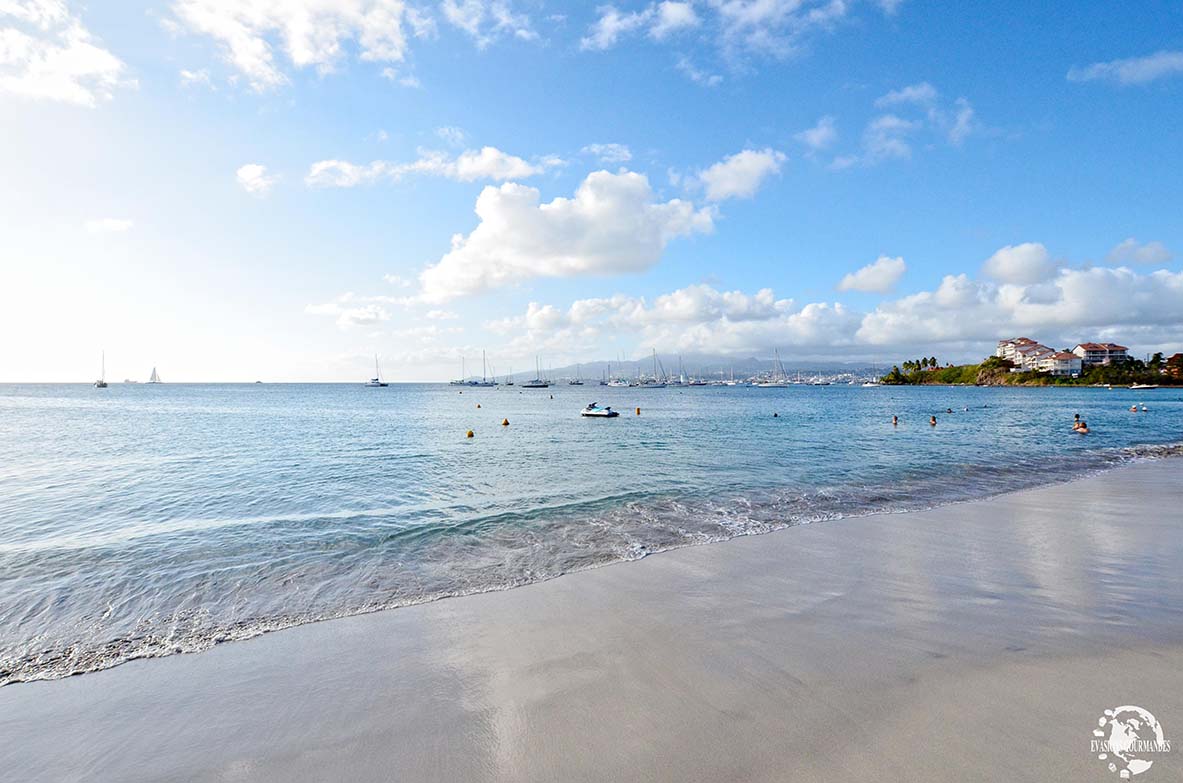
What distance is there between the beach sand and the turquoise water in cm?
145

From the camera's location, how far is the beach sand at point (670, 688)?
450cm

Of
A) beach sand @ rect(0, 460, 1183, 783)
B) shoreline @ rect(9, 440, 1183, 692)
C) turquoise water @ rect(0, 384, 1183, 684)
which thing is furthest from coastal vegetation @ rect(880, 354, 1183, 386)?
beach sand @ rect(0, 460, 1183, 783)

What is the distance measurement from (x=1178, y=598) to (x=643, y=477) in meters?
14.6

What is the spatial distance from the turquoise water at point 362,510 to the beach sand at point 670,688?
1.45 metres

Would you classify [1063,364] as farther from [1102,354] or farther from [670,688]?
[670,688]

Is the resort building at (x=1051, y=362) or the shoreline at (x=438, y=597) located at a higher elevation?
the resort building at (x=1051, y=362)

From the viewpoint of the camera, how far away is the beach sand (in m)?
4.50

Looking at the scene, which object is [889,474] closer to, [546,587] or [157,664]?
[546,587]

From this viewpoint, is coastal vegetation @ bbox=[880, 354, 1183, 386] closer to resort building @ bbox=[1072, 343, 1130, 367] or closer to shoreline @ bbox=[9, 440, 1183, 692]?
resort building @ bbox=[1072, 343, 1130, 367]

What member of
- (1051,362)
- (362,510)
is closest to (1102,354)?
(1051,362)

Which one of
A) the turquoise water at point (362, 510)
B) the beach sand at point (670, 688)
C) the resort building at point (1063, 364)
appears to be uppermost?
the resort building at point (1063, 364)

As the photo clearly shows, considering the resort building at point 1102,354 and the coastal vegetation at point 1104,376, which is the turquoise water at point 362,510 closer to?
the coastal vegetation at point 1104,376

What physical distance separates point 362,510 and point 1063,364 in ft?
761

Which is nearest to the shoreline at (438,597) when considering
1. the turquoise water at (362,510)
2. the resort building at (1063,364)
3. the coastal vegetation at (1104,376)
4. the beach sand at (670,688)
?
the turquoise water at (362,510)
